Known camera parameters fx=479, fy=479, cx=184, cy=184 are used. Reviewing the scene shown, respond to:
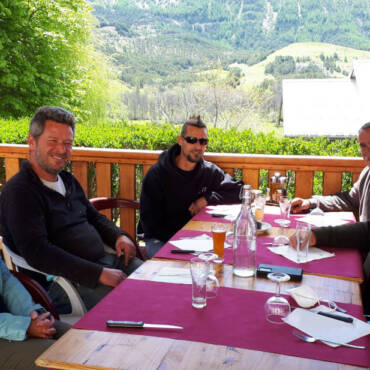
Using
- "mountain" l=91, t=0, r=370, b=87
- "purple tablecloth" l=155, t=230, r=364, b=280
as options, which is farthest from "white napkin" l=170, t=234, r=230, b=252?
"mountain" l=91, t=0, r=370, b=87

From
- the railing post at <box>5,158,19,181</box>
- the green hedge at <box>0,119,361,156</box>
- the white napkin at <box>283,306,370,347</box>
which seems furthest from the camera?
the green hedge at <box>0,119,361,156</box>

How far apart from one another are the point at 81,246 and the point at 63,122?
688 millimetres

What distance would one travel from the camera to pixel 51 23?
20812 millimetres

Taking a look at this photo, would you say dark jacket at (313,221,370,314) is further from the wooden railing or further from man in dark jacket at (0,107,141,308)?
the wooden railing

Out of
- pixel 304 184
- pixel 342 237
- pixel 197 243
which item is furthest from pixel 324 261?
pixel 304 184

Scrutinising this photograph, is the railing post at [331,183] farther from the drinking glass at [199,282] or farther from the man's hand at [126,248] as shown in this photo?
the drinking glass at [199,282]

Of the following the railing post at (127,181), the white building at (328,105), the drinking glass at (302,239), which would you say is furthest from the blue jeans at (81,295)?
the white building at (328,105)

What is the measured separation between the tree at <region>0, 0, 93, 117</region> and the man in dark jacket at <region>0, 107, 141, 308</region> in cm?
1706

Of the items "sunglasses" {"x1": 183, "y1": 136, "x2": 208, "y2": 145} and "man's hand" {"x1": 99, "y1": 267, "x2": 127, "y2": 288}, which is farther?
"sunglasses" {"x1": 183, "y1": 136, "x2": 208, "y2": 145}

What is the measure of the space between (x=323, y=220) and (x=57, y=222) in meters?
1.54

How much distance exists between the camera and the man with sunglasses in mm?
3395

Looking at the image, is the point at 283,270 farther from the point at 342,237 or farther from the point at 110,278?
the point at 110,278

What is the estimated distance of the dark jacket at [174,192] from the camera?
340 centimetres

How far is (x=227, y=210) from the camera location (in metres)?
3.08
